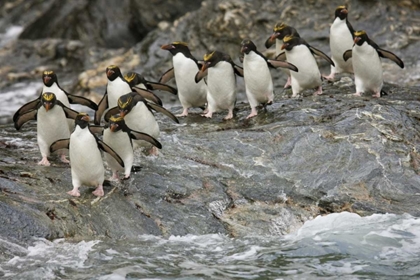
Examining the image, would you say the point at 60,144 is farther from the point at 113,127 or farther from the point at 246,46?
the point at 246,46

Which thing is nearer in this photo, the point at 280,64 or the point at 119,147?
the point at 119,147

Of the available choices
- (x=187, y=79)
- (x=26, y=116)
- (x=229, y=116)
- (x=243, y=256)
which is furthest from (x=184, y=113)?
(x=243, y=256)

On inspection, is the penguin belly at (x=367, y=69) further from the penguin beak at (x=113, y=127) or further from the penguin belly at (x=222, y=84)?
the penguin beak at (x=113, y=127)

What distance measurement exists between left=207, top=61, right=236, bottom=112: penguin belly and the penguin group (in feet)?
0.04

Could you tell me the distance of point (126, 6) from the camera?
62.3ft

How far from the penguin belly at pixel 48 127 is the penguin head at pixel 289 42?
10.7 ft

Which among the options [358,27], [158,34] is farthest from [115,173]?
[158,34]

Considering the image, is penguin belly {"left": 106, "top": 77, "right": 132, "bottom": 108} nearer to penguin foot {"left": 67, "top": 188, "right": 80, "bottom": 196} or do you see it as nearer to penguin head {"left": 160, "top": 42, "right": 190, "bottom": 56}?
penguin head {"left": 160, "top": 42, "right": 190, "bottom": 56}

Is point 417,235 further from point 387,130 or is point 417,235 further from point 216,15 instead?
point 216,15

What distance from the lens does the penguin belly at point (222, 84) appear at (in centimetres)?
966

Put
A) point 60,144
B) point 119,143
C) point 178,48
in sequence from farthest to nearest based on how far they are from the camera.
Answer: point 178,48 → point 60,144 → point 119,143

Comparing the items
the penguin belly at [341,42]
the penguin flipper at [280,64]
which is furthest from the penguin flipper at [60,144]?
the penguin belly at [341,42]

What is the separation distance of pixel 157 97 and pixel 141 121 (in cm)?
98

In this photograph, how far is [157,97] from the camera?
9328 millimetres
